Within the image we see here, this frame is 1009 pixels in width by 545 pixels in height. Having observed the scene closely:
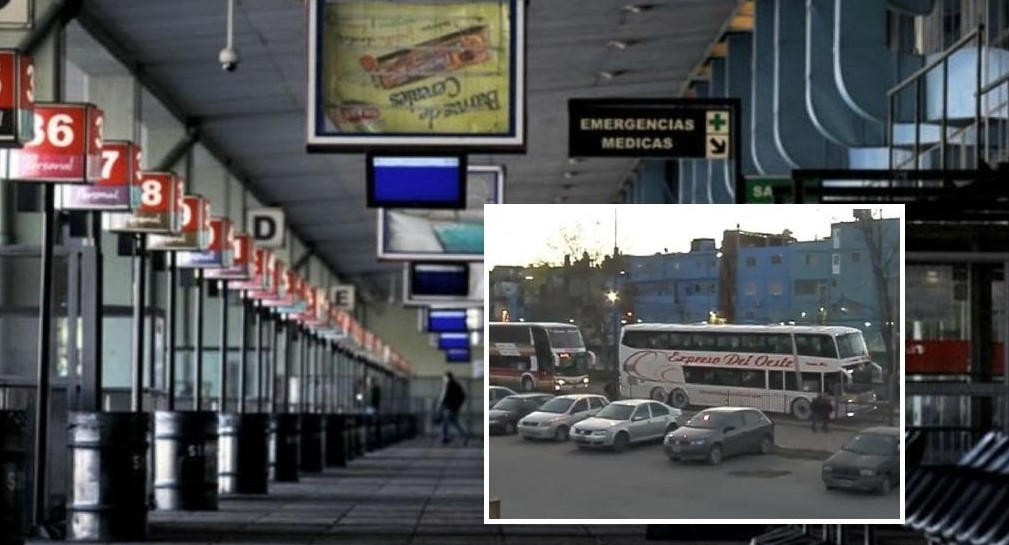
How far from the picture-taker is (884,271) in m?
8.03

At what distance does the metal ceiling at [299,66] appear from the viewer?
30812 mm

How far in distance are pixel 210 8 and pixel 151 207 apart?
512cm

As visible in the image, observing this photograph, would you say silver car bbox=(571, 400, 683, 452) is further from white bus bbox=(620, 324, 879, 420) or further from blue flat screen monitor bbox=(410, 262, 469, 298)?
blue flat screen monitor bbox=(410, 262, 469, 298)

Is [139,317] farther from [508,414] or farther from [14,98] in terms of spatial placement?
[508,414]

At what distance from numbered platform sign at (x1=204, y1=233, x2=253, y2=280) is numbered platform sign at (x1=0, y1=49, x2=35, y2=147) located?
13396 millimetres

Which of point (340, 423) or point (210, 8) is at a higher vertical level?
point (210, 8)

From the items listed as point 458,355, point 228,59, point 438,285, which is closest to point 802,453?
point 228,59

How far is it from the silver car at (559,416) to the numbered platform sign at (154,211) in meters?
16.9

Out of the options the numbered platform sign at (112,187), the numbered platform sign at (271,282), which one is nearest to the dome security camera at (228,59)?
the numbered platform sign at (112,187)

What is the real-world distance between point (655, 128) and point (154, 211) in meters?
5.20

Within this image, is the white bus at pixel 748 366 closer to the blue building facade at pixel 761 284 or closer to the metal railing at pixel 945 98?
the blue building facade at pixel 761 284

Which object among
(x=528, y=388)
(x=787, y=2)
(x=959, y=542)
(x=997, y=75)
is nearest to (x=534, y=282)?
(x=528, y=388)

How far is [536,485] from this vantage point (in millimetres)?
8109

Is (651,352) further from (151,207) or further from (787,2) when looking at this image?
(787,2)
